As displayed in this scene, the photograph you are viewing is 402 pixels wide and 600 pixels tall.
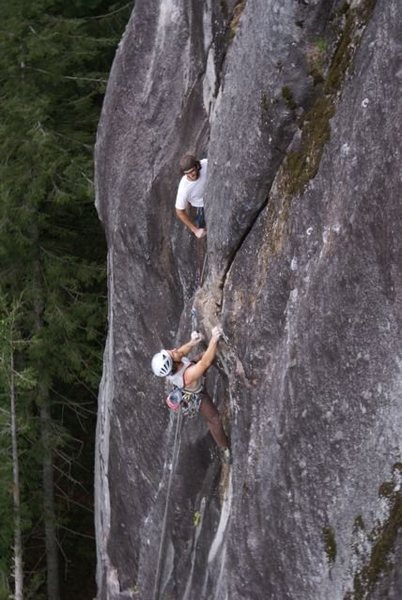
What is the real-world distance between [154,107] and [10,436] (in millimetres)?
8315

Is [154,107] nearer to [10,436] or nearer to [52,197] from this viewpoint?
[52,197]

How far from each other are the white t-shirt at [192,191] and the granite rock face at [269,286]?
389mm

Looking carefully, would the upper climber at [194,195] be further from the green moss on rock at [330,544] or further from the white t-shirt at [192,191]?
the green moss on rock at [330,544]

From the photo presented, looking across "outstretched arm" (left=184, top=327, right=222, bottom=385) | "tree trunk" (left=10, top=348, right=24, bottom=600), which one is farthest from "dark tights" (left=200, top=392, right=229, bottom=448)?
"tree trunk" (left=10, top=348, right=24, bottom=600)

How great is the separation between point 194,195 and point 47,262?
8148mm

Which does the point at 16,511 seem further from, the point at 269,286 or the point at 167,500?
the point at 269,286

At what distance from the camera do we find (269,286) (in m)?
7.28

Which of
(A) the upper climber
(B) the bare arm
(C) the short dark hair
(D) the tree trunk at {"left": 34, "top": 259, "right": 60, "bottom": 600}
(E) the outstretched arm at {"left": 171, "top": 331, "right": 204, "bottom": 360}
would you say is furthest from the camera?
(D) the tree trunk at {"left": 34, "top": 259, "right": 60, "bottom": 600}

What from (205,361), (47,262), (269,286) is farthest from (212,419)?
(47,262)

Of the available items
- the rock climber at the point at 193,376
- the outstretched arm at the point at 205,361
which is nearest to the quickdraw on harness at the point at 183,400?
the rock climber at the point at 193,376

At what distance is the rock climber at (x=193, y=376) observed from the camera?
26.7ft

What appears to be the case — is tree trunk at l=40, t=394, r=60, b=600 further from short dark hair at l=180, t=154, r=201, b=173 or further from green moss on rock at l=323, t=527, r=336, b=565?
green moss on rock at l=323, t=527, r=336, b=565

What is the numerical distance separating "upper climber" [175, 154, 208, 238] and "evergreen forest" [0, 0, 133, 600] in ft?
19.3

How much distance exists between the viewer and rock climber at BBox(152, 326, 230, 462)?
8125 mm
